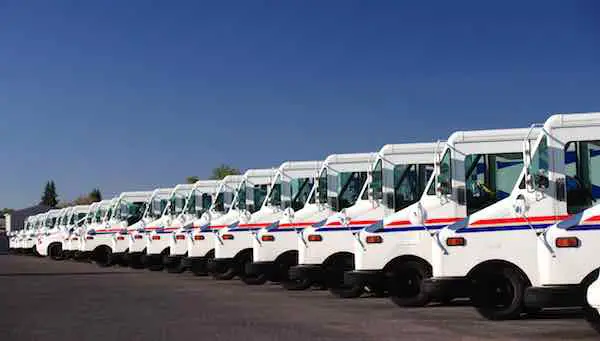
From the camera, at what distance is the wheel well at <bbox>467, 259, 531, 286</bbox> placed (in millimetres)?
12477

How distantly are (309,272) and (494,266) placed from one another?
524 cm

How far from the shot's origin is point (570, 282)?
1107 cm

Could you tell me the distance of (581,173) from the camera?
12312 millimetres

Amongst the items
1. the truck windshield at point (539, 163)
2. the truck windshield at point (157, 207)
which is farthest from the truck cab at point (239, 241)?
the truck windshield at point (539, 163)

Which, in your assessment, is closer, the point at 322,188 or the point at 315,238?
the point at 315,238

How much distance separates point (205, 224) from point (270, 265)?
4.66 m

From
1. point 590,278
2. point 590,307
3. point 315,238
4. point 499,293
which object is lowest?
point 590,307

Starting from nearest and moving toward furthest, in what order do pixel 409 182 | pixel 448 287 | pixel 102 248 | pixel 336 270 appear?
pixel 448 287 → pixel 409 182 → pixel 336 270 → pixel 102 248

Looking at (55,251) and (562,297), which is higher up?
(55,251)

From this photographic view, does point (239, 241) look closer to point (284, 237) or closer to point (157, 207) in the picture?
point (284, 237)

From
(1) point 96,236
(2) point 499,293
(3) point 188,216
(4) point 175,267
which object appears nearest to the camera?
(2) point 499,293

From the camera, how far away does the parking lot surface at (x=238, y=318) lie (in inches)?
441

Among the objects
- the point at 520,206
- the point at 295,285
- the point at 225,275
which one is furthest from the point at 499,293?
the point at 225,275

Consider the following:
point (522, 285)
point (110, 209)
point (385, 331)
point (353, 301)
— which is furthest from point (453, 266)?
point (110, 209)
